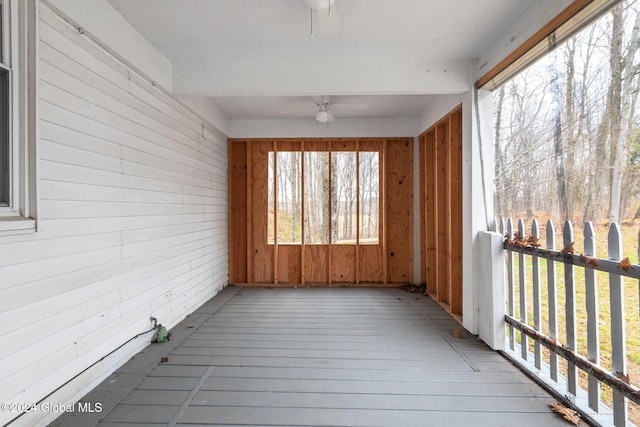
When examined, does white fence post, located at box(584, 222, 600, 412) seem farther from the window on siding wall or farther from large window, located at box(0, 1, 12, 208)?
large window, located at box(0, 1, 12, 208)

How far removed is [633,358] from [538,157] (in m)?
1.34

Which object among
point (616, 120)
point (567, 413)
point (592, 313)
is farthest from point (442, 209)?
point (567, 413)

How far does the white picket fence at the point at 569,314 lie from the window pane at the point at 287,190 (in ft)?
9.89

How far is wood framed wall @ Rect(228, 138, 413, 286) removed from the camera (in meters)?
4.89

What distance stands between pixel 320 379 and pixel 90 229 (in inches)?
74.4

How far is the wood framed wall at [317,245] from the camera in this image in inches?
192

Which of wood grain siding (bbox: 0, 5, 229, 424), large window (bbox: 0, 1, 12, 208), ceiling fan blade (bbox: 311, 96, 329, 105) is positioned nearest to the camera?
large window (bbox: 0, 1, 12, 208)

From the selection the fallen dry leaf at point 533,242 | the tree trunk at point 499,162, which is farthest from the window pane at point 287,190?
the fallen dry leaf at point 533,242

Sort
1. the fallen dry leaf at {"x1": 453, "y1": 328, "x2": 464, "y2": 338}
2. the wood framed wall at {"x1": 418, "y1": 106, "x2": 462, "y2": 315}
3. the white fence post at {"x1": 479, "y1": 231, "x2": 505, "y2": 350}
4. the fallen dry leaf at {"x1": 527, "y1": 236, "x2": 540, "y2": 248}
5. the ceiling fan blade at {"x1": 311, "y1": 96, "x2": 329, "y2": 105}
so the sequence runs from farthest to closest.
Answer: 1. the ceiling fan blade at {"x1": 311, "y1": 96, "x2": 329, "y2": 105}
2. the wood framed wall at {"x1": 418, "y1": 106, "x2": 462, "y2": 315}
3. the fallen dry leaf at {"x1": 453, "y1": 328, "x2": 464, "y2": 338}
4. the white fence post at {"x1": 479, "y1": 231, "x2": 505, "y2": 350}
5. the fallen dry leaf at {"x1": 527, "y1": 236, "x2": 540, "y2": 248}

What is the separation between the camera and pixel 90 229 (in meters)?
2.06

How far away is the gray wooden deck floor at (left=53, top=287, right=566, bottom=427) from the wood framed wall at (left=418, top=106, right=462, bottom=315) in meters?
0.63

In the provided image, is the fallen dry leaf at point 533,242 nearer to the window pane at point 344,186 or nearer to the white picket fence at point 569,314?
the white picket fence at point 569,314

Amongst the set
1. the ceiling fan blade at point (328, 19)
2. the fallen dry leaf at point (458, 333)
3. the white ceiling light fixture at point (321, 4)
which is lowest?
the fallen dry leaf at point (458, 333)

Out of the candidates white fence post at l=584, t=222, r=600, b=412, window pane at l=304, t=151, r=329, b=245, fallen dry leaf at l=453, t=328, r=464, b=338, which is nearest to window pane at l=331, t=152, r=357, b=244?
window pane at l=304, t=151, r=329, b=245
